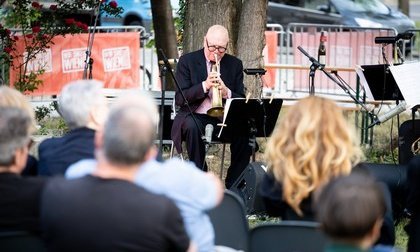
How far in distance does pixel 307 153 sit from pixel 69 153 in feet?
4.08

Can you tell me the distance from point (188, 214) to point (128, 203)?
428 millimetres

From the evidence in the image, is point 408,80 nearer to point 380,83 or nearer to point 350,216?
point 380,83

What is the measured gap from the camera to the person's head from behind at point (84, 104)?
462cm

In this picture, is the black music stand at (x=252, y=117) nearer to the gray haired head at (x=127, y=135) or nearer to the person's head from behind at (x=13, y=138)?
the person's head from behind at (x=13, y=138)

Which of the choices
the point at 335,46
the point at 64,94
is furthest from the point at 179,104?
the point at 335,46

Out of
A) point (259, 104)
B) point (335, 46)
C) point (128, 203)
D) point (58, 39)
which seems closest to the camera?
point (128, 203)

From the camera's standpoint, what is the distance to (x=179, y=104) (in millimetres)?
7984

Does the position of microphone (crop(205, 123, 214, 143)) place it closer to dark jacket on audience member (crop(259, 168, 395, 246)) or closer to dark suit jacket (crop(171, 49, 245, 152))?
dark suit jacket (crop(171, 49, 245, 152))

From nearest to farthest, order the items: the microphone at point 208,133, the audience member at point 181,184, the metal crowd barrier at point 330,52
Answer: the audience member at point 181,184, the microphone at point 208,133, the metal crowd barrier at point 330,52

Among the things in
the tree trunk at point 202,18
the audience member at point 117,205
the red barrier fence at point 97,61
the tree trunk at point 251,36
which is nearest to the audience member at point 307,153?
the audience member at point 117,205

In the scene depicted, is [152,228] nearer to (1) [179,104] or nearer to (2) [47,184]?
(2) [47,184]

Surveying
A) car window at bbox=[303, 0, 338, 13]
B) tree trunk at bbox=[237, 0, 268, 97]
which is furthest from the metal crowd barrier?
car window at bbox=[303, 0, 338, 13]

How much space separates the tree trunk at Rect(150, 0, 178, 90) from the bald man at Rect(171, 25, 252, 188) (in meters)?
4.25

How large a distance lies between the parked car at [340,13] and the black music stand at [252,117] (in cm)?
1141
